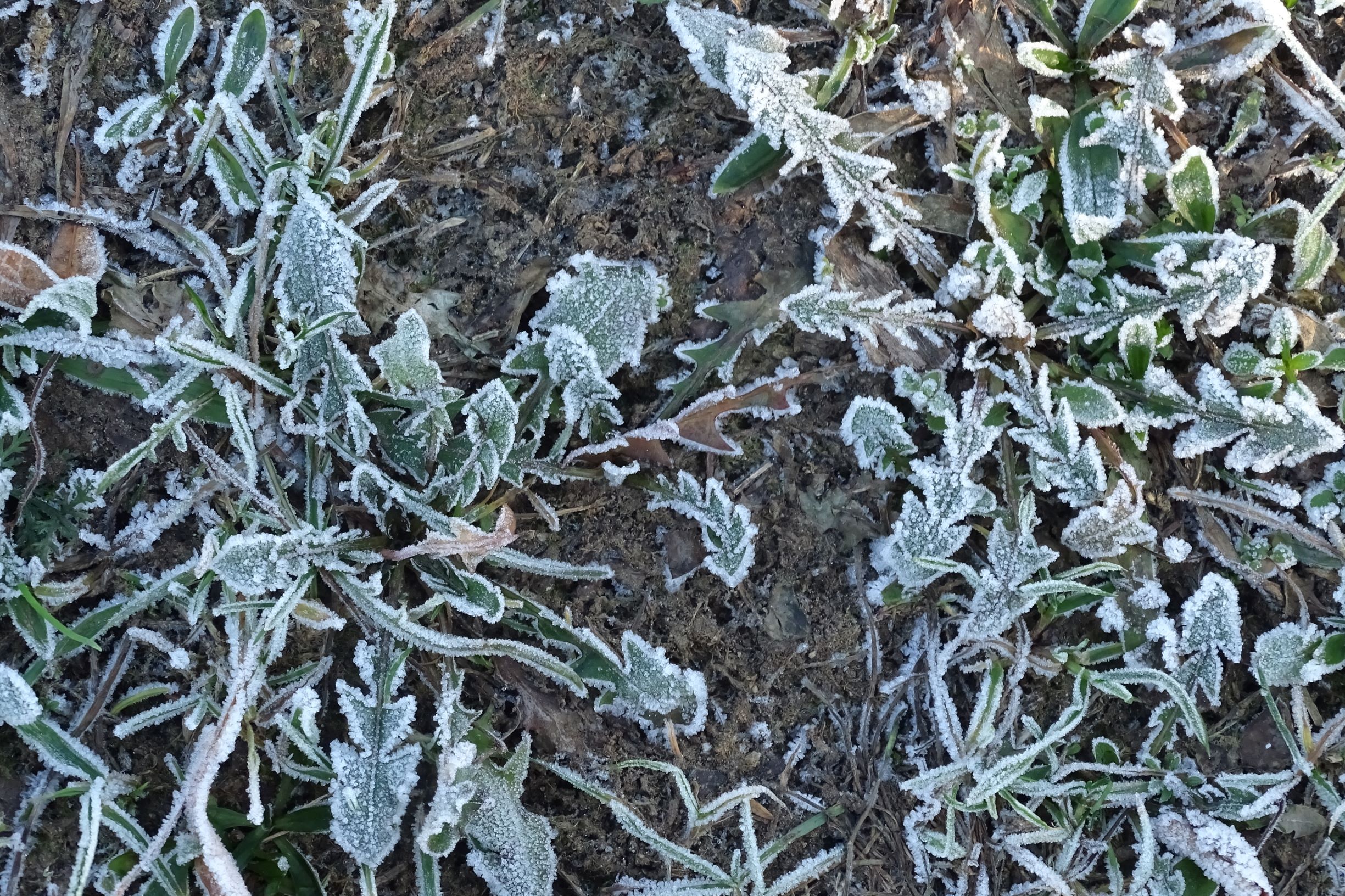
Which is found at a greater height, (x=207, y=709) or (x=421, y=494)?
(x=421, y=494)

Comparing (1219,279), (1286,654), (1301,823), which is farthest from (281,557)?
(1301,823)

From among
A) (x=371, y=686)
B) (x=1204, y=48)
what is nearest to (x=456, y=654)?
(x=371, y=686)

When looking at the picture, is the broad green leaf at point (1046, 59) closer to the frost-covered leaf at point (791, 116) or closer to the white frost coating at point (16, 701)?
the frost-covered leaf at point (791, 116)

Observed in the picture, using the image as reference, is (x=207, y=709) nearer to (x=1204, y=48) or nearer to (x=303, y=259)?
(x=303, y=259)

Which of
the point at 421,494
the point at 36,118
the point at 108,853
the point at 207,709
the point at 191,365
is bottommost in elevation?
the point at 108,853

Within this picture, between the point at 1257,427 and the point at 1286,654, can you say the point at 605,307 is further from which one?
the point at 1286,654

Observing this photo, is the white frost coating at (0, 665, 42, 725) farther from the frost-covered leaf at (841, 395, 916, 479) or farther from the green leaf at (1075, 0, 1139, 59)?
the green leaf at (1075, 0, 1139, 59)
